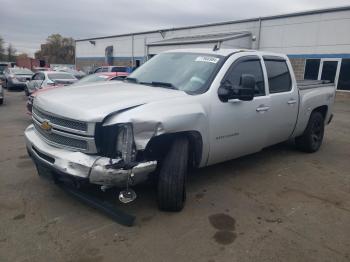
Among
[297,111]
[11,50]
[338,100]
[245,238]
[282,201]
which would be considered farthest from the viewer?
[11,50]

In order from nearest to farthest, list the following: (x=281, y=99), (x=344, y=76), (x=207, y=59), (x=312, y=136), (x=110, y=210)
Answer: (x=110, y=210), (x=207, y=59), (x=281, y=99), (x=312, y=136), (x=344, y=76)

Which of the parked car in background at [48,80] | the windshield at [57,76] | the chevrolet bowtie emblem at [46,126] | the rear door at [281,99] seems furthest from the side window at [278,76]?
the windshield at [57,76]

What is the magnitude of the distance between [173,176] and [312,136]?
3837 millimetres

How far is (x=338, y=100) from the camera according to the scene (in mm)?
17422

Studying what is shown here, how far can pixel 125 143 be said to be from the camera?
2947mm

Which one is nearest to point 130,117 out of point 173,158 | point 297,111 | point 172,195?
point 173,158

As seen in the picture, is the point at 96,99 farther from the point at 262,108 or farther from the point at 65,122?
the point at 262,108

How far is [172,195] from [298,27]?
19239mm

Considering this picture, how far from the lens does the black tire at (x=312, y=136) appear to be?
5.91 m

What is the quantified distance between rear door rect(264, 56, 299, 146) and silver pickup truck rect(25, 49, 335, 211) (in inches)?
0.7

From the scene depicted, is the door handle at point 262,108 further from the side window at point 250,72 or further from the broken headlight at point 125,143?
the broken headlight at point 125,143

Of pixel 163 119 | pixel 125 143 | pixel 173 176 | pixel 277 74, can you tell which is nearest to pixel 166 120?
pixel 163 119

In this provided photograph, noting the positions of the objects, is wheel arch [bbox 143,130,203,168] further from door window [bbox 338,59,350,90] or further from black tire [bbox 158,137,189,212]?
door window [bbox 338,59,350,90]

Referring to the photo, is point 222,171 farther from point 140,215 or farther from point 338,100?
point 338,100
